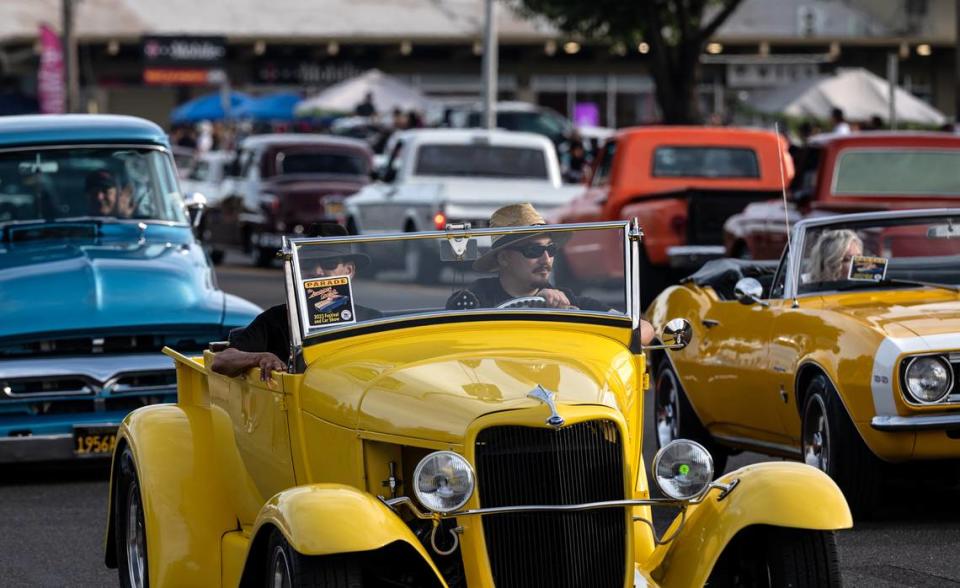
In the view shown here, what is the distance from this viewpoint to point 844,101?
36.7m

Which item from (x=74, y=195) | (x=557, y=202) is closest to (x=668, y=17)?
(x=557, y=202)

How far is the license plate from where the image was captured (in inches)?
417

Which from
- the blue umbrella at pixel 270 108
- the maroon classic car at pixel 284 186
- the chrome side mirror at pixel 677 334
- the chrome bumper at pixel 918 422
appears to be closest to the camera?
the chrome side mirror at pixel 677 334

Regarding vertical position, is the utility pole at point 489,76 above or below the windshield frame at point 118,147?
above

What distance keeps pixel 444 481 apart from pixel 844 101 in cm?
3221

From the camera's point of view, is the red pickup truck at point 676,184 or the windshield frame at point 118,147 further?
the red pickup truck at point 676,184

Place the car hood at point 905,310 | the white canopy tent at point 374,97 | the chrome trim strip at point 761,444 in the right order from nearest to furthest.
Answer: the car hood at point 905,310 < the chrome trim strip at point 761,444 < the white canopy tent at point 374,97

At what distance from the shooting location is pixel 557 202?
22531 millimetres

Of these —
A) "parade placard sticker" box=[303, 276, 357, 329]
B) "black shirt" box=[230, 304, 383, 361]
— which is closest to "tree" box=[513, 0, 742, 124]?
"black shirt" box=[230, 304, 383, 361]

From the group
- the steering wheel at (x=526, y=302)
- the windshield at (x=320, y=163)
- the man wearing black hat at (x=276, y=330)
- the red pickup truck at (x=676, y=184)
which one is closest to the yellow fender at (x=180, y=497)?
the man wearing black hat at (x=276, y=330)

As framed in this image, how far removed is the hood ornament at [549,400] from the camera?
5512 millimetres

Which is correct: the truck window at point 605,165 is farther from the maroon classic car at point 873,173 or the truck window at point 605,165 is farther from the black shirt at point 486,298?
the black shirt at point 486,298

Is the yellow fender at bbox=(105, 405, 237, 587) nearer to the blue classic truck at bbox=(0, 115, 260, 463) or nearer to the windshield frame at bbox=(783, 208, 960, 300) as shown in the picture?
the blue classic truck at bbox=(0, 115, 260, 463)

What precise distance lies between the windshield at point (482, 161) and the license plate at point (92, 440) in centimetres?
1351
